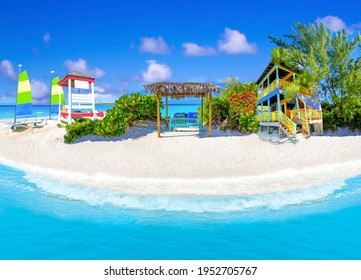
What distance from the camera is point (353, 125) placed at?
19266 millimetres

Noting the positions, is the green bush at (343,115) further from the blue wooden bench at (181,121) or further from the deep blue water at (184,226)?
the deep blue water at (184,226)

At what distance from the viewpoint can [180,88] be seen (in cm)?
1789

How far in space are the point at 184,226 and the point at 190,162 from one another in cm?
639

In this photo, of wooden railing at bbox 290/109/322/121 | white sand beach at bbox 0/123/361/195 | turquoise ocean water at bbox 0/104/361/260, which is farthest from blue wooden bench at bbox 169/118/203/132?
turquoise ocean water at bbox 0/104/361/260

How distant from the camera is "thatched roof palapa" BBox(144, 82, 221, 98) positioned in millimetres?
17594

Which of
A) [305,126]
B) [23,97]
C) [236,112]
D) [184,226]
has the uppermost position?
[23,97]

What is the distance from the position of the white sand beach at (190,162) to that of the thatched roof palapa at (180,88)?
285 cm

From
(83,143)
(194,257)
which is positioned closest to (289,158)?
(194,257)

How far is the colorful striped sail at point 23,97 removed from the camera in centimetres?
Result: 2695

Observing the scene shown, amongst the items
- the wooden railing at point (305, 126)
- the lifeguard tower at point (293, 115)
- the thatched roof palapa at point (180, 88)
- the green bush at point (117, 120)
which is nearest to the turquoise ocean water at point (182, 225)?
the lifeguard tower at point (293, 115)

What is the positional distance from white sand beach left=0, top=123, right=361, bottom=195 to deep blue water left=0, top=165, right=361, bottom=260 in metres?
1.15

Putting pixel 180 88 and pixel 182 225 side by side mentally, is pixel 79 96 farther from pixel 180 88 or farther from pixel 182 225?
pixel 182 225

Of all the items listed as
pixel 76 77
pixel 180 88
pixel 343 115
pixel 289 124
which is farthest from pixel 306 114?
pixel 76 77
